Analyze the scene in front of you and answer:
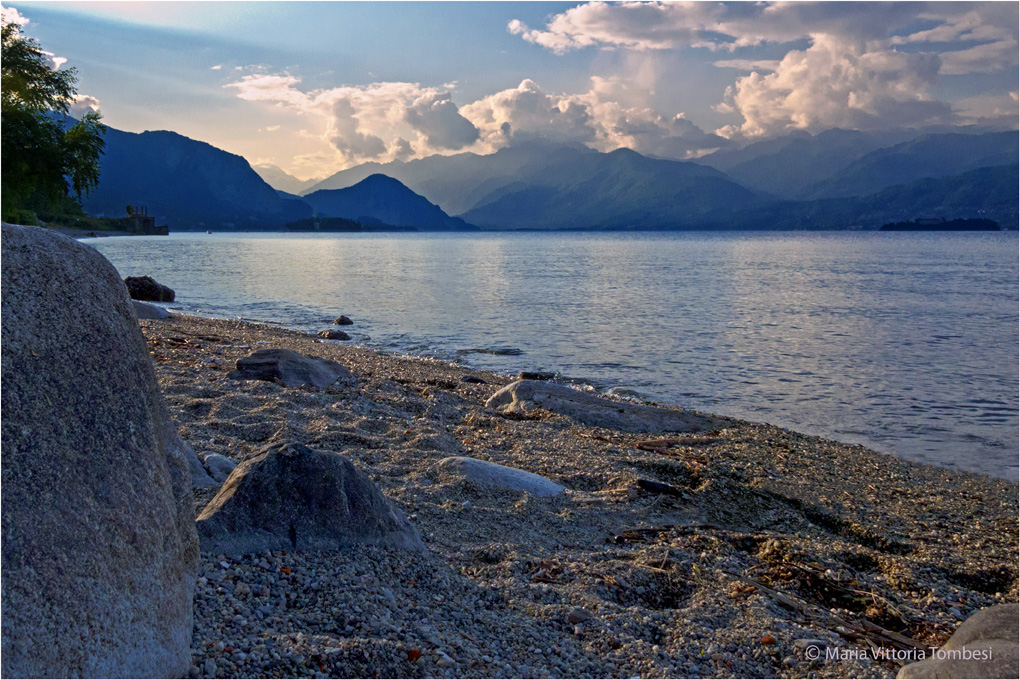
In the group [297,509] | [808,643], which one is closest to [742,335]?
[808,643]

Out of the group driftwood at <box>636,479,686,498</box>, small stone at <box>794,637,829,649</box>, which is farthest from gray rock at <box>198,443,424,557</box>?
driftwood at <box>636,479,686,498</box>

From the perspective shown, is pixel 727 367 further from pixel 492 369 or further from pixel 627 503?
pixel 627 503

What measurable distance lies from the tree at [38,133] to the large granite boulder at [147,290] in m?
4.49

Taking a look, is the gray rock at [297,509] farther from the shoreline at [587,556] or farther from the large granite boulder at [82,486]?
the large granite boulder at [82,486]

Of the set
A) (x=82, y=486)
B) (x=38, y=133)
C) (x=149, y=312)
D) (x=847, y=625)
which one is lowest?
(x=847, y=625)

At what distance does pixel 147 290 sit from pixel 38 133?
24.8 feet

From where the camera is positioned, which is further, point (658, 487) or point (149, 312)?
point (149, 312)

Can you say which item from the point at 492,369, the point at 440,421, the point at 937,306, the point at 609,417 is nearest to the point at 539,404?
the point at 609,417

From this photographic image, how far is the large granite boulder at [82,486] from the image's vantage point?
100 inches

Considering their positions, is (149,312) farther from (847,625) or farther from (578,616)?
(847,625)

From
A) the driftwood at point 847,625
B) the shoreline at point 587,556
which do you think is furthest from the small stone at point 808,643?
the driftwood at point 847,625

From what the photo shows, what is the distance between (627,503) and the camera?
7.01 m

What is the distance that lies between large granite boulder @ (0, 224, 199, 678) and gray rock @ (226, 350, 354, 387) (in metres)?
7.42

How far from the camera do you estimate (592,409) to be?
11.3m
